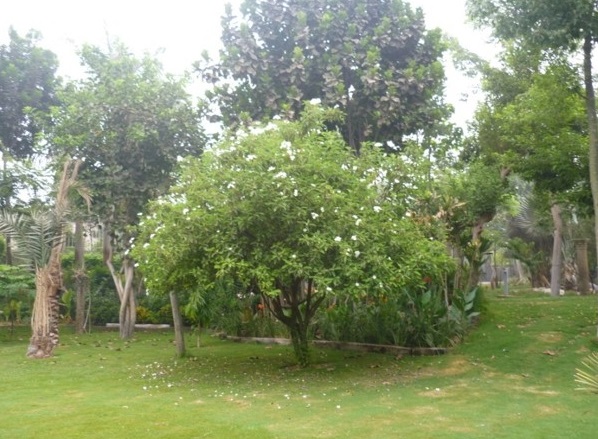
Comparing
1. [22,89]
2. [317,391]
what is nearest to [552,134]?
[317,391]

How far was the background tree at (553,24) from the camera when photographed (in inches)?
454

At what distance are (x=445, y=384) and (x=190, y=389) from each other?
3.79 metres

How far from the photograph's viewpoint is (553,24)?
11703 millimetres

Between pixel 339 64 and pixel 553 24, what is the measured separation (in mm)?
5231

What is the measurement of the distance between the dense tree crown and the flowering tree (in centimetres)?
455

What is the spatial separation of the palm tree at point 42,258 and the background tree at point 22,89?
866cm

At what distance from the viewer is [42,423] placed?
781cm

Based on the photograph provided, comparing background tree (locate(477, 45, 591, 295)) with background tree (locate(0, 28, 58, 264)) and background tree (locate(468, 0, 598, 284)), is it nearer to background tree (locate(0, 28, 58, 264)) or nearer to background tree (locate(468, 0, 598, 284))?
background tree (locate(468, 0, 598, 284))

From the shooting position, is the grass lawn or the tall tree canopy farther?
the tall tree canopy

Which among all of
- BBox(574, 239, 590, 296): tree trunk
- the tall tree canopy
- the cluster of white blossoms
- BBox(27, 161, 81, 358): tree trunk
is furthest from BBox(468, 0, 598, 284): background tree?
the tall tree canopy

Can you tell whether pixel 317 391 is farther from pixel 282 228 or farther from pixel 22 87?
pixel 22 87

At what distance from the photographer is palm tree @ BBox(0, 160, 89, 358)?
14.4 meters

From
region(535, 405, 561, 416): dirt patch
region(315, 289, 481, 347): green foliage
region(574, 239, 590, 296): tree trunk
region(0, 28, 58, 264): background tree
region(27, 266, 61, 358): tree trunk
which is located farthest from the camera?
region(574, 239, 590, 296): tree trunk

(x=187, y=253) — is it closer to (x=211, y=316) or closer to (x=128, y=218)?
(x=211, y=316)
